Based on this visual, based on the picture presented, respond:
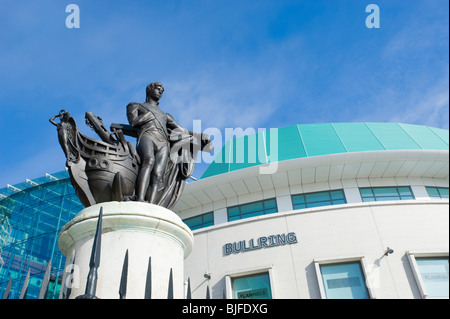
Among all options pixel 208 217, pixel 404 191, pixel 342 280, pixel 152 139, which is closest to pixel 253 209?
pixel 208 217

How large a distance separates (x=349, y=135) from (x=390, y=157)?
3343 millimetres

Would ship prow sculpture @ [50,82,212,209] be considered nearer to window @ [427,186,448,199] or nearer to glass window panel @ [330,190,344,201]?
glass window panel @ [330,190,344,201]

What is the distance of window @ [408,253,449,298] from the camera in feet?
49.5

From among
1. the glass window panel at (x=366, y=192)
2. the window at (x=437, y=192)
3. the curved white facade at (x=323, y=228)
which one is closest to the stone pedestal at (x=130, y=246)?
the curved white facade at (x=323, y=228)

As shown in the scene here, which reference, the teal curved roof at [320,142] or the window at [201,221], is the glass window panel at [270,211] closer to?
the teal curved roof at [320,142]

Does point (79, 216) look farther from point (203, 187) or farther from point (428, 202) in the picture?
point (428, 202)

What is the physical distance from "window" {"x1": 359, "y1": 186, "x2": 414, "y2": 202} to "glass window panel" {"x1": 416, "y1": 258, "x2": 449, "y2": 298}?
163 inches

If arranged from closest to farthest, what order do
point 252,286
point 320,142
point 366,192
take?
point 252,286 < point 366,192 < point 320,142

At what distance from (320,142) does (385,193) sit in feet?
14.9

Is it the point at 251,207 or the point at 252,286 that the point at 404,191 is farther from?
the point at 252,286

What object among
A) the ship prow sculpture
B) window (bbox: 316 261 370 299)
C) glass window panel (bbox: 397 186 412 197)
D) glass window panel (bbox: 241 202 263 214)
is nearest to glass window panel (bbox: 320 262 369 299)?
window (bbox: 316 261 370 299)

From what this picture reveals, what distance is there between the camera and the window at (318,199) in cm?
1950

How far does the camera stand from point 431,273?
1568 centimetres
